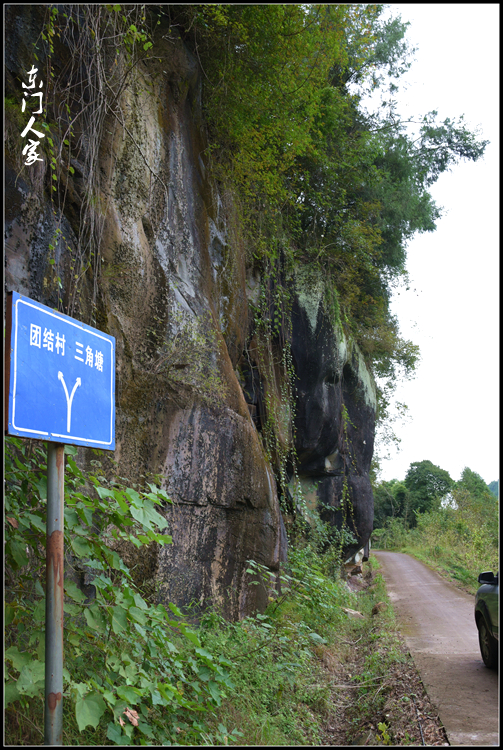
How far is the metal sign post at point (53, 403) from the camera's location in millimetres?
1996

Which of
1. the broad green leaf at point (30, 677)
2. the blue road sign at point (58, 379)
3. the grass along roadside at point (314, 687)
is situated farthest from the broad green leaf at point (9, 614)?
the grass along roadside at point (314, 687)

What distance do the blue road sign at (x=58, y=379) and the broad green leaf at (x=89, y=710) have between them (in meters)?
1.16

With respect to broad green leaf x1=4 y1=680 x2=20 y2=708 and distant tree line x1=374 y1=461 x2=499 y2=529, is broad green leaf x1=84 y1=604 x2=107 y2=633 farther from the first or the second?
distant tree line x1=374 y1=461 x2=499 y2=529

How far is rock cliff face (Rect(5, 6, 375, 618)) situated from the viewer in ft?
14.8

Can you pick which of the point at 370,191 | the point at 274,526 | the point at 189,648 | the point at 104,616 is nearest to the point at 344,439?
the point at 370,191

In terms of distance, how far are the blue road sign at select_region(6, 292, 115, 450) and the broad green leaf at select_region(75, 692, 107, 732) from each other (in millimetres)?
1156

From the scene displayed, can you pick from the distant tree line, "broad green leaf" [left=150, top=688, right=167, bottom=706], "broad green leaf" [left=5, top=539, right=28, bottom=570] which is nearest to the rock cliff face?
"broad green leaf" [left=5, top=539, right=28, bottom=570]

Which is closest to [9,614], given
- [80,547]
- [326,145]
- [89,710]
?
[80,547]

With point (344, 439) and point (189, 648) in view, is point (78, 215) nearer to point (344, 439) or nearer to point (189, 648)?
point (189, 648)

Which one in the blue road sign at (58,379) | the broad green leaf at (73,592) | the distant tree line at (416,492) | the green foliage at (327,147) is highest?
the green foliage at (327,147)

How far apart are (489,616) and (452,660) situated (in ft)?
5.03

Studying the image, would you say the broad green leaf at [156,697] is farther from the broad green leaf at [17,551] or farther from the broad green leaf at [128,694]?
the broad green leaf at [17,551]

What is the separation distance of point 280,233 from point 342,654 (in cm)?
727

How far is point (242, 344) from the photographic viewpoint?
884 centimetres
